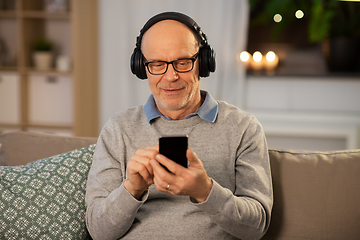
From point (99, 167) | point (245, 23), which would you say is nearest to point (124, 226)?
point (99, 167)

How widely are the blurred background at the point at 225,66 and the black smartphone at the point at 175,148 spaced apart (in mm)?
2193

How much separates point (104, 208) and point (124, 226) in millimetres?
75

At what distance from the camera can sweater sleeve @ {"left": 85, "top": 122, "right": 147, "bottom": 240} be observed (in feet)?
3.33

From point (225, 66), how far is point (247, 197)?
2086 mm

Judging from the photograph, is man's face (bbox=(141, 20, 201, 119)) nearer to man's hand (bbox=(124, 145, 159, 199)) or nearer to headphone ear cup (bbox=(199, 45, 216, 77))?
headphone ear cup (bbox=(199, 45, 216, 77))

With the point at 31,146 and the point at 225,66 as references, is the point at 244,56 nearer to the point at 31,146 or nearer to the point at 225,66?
the point at 225,66

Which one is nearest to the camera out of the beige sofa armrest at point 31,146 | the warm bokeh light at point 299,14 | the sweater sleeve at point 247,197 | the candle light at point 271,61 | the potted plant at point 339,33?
the sweater sleeve at point 247,197

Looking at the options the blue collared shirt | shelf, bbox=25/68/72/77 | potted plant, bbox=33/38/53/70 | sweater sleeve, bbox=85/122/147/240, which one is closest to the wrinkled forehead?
the blue collared shirt

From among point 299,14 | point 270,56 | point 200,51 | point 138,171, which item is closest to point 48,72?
point 270,56

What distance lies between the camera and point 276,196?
1.27m

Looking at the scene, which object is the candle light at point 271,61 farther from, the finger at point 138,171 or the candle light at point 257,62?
the finger at point 138,171

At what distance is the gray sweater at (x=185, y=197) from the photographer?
41.1 inches

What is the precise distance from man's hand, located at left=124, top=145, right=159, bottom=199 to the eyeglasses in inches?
14.2

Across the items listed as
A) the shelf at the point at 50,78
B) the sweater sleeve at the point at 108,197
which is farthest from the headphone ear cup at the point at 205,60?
the shelf at the point at 50,78
